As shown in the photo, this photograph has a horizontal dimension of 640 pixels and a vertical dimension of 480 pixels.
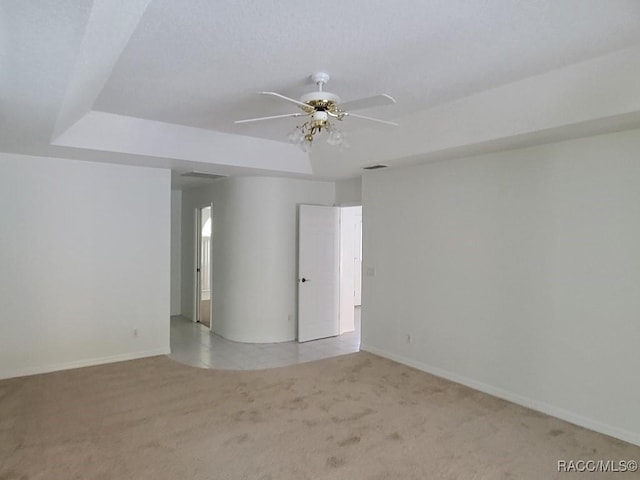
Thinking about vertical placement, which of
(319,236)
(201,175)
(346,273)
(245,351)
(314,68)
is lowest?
(245,351)

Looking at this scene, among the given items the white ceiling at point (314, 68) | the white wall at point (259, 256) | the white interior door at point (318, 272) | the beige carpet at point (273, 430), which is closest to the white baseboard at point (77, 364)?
the beige carpet at point (273, 430)

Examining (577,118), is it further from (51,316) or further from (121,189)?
(51,316)

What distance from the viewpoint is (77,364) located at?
15.8 ft

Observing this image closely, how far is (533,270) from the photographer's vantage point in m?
3.85

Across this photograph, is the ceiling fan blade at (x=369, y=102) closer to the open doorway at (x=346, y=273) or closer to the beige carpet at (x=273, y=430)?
the beige carpet at (x=273, y=430)

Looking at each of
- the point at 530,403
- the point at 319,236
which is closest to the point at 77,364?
the point at 319,236

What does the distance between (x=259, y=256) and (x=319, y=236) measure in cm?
95

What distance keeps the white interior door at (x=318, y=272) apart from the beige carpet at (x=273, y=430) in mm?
1706

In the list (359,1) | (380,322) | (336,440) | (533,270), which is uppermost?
(359,1)

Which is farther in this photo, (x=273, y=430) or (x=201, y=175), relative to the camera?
(x=201, y=175)

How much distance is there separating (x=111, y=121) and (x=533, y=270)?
13.9ft

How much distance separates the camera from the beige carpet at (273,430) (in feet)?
9.14

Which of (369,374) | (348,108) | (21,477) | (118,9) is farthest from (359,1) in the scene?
(369,374)

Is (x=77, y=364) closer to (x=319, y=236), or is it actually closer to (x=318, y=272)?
(x=318, y=272)
